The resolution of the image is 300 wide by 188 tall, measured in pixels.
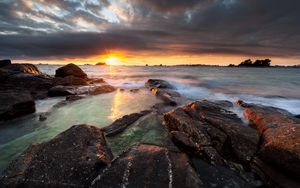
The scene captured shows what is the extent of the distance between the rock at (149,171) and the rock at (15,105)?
7.07 m

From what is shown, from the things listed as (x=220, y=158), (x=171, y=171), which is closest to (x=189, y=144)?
(x=220, y=158)

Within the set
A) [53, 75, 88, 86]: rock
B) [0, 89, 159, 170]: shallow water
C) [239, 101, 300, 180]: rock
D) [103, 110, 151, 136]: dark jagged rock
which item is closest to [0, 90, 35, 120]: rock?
[0, 89, 159, 170]: shallow water

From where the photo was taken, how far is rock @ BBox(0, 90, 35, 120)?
8.99 m

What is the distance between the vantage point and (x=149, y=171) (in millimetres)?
4168

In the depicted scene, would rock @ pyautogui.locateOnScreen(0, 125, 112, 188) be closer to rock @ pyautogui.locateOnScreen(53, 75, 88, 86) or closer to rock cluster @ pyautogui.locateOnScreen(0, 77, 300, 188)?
rock cluster @ pyautogui.locateOnScreen(0, 77, 300, 188)

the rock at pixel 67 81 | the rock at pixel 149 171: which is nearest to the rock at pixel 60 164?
the rock at pixel 149 171

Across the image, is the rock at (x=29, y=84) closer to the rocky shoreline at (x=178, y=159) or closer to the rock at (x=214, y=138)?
the rocky shoreline at (x=178, y=159)

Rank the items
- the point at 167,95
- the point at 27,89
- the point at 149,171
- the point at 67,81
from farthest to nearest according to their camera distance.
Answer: the point at 67,81
the point at 27,89
the point at 167,95
the point at 149,171

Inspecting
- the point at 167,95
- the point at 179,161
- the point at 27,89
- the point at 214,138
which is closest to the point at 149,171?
the point at 179,161

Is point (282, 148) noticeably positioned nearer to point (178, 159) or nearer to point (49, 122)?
point (178, 159)

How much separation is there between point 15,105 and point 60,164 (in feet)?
21.6

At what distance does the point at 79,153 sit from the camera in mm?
4812

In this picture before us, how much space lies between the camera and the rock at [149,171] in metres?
3.89

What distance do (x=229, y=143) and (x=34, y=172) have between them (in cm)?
467
